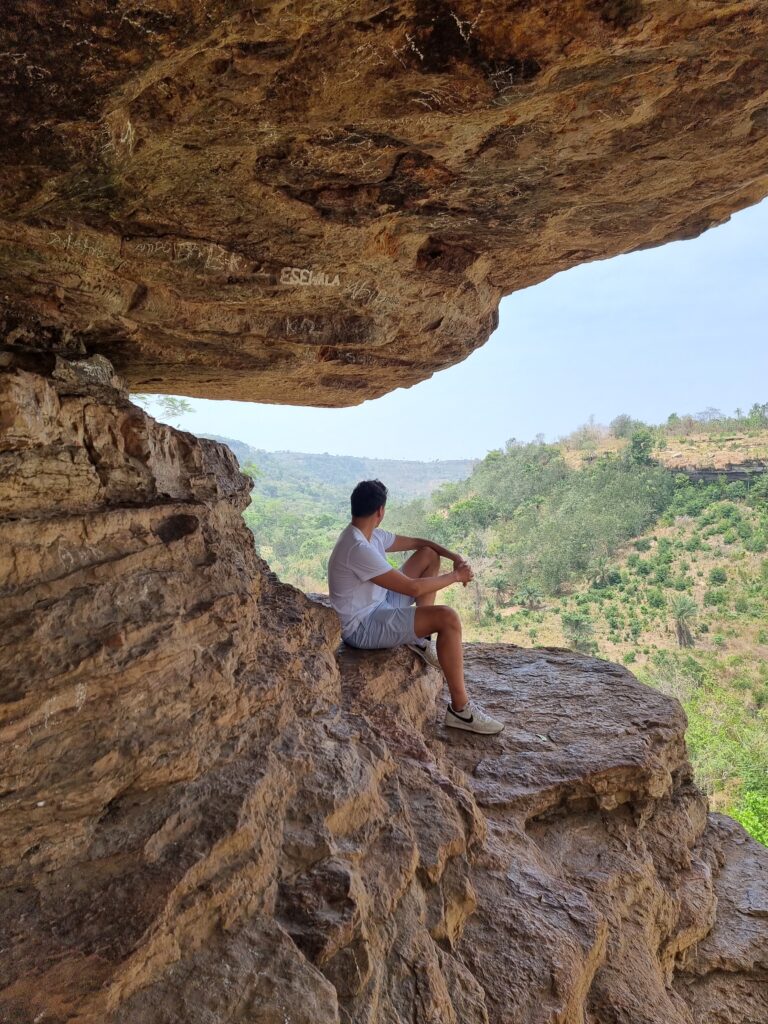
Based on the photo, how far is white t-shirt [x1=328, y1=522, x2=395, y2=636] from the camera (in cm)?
427

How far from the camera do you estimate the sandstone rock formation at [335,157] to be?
2.32 metres

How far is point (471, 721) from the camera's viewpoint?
4520 mm

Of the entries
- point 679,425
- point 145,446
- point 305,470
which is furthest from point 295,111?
point 305,470

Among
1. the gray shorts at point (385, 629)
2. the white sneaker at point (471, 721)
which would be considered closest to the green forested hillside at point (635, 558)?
the white sneaker at point (471, 721)

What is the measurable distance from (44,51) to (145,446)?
76.8 inches

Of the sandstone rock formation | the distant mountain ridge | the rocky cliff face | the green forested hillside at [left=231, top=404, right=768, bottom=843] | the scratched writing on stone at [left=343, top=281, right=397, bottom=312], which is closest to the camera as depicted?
the rocky cliff face

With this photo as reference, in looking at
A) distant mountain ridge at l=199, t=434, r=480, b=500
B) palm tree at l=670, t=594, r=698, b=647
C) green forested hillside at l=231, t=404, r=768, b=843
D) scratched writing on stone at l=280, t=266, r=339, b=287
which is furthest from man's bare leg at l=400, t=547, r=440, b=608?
distant mountain ridge at l=199, t=434, r=480, b=500

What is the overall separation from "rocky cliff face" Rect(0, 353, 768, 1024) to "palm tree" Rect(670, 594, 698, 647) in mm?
27488

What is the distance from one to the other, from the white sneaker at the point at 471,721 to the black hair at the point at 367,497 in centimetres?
151

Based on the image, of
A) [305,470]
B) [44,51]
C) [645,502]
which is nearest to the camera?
[44,51]

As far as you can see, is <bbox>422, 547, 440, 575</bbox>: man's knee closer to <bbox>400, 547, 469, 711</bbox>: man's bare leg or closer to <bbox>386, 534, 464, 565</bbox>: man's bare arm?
<bbox>386, 534, 464, 565</bbox>: man's bare arm

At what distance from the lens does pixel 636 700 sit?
17.3 feet

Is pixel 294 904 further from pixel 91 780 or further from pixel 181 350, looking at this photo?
pixel 181 350

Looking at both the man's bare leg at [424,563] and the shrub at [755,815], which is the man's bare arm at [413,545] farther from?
the shrub at [755,815]
